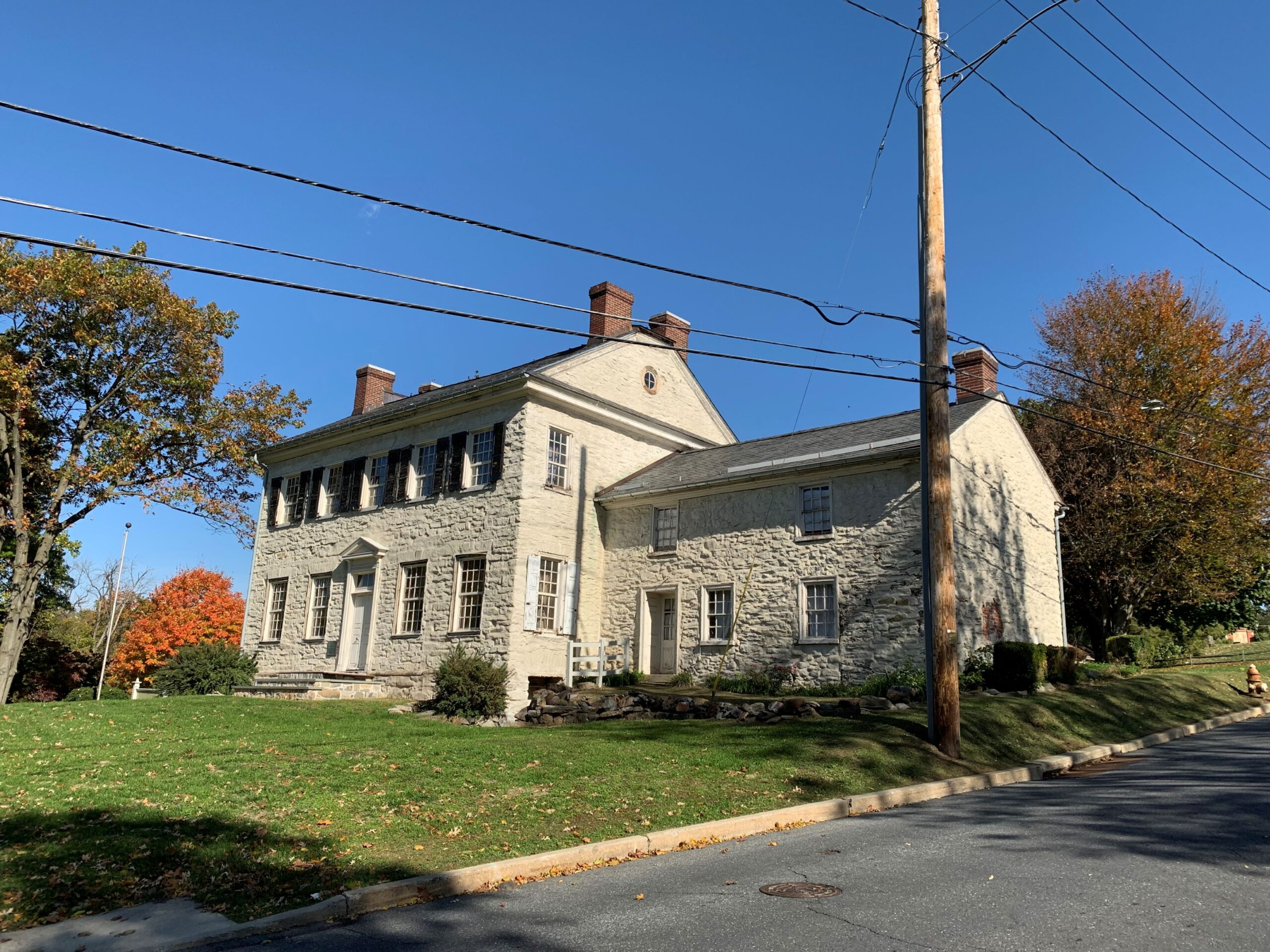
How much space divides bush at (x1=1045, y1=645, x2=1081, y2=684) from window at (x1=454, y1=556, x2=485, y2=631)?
12.8m

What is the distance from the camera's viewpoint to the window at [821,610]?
1897 cm

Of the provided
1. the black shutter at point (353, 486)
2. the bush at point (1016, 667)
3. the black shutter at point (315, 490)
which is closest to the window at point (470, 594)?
the black shutter at point (353, 486)

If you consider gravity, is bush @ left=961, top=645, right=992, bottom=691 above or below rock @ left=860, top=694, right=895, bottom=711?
above

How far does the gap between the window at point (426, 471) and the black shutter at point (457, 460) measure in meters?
0.75

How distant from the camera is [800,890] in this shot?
593cm

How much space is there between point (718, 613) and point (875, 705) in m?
5.66

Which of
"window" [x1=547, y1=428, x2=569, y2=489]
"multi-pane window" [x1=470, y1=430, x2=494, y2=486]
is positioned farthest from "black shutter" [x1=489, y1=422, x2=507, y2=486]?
"window" [x1=547, y1=428, x2=569, y2=489]

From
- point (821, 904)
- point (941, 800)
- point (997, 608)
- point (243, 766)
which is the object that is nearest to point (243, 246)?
point (243, 766)

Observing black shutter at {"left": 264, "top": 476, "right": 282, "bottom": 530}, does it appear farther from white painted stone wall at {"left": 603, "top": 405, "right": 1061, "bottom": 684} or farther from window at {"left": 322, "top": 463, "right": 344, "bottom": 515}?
white painted stone wall at {"left": 603, "top": 405, "right": 1061, "bottom": 684}

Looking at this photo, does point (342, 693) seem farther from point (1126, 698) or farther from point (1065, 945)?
point (1065, 945)

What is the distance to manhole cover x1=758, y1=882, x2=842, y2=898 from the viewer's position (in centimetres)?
577

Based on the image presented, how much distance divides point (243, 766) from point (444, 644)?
38.7ft

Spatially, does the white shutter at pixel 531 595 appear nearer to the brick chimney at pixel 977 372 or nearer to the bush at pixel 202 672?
the bush at pixel 202 672

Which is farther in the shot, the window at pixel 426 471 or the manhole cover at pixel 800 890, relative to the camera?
the window at pixel 426 471
